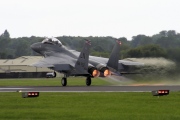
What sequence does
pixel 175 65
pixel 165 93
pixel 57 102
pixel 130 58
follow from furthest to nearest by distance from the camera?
pixel 130 58 → pixel 175 65 → pixel 165 93 → pixel 57 102

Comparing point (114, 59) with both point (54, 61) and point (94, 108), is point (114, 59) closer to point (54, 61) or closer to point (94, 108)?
point (54, 61)

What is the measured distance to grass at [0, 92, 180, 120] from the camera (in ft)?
87.1

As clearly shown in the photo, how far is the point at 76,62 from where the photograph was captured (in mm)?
60125

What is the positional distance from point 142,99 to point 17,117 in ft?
37.2

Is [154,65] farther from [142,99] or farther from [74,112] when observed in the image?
[74,112]

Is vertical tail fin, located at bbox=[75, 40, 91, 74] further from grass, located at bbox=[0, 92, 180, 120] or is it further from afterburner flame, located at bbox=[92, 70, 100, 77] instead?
grass, located at bbox=[0, 92, 180, 120]

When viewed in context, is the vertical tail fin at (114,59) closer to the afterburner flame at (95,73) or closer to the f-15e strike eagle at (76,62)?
the f-15e strike eagle at (76,62)

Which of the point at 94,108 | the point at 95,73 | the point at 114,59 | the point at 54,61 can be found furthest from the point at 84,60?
the point at 94,108

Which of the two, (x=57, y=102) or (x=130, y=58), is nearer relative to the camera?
(x=57, y=102)

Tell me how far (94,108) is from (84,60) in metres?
28.9

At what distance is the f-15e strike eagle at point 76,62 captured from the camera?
58844 mm

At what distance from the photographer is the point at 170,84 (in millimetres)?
56219

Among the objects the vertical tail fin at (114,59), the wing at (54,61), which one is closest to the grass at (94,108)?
the vertical tail fin at (114,59)

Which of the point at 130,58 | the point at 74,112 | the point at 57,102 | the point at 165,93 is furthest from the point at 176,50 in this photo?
the point at 74,112
